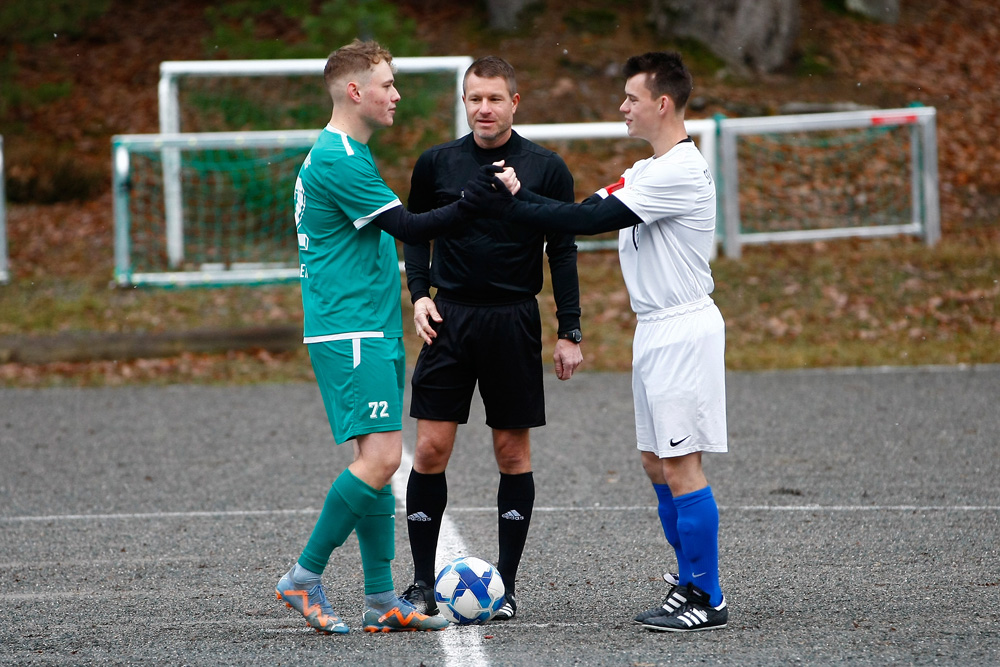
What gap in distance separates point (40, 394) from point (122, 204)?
3.84 meters

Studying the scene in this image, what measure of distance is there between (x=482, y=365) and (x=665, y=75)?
1.27m

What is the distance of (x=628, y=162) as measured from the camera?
55.9 feet

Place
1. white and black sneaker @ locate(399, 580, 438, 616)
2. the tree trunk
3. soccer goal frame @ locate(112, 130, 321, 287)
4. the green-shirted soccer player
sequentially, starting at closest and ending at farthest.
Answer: the green-shirted soccer player → white and black sneaker @ locate(399, 580, 438, 616) → soccer goal frame @ locate(112, 130, 321, 287) → the tree trunk

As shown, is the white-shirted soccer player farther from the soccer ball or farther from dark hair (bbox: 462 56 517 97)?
the soccer ball

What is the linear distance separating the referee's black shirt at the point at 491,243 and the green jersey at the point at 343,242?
0.30m

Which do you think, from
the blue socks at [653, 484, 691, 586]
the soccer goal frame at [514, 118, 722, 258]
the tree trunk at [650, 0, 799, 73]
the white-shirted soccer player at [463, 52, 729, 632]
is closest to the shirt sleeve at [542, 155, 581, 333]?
the white-shirted soccer player at [463, 52, 729, 632]

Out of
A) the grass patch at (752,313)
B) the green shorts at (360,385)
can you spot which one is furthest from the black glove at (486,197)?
the grass patch at (752,313)

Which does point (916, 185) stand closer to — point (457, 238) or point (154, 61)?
point (457, 238)

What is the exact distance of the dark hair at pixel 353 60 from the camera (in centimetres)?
425

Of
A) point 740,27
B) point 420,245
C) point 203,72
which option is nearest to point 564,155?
point 740,27

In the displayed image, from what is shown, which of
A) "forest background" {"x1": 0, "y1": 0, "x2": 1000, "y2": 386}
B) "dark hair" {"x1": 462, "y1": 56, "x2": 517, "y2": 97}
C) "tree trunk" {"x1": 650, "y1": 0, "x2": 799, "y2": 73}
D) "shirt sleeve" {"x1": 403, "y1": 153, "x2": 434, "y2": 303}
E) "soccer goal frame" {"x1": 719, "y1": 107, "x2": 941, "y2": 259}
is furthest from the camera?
"tree trunk" {"x1": 650, "y1": 0, "x2": 799, "y2": 73}

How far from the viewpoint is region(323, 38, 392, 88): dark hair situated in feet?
13.9

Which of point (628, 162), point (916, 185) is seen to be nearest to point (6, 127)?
point (628, 162)

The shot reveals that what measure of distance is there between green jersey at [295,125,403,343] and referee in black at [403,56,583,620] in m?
0.24
